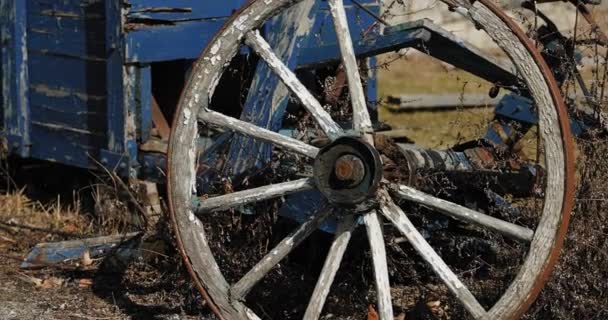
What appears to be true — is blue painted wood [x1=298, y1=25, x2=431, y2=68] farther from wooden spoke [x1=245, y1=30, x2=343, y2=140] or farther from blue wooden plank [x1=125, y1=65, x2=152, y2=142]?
blue wooden plank [x1=125, y1=65, x2=152, y2=142]

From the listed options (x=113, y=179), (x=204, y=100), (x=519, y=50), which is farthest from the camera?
(x=113, y=179)

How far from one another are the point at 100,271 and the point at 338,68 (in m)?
1.62

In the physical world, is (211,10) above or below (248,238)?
above

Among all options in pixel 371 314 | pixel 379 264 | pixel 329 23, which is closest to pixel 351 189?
pixel 379 264

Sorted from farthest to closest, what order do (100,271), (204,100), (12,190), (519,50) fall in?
(12,190) < (100,271) < (204,100) < (519,50)

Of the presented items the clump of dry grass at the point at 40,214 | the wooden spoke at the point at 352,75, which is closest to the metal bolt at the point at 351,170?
the wooden spoke at the point at 352,75

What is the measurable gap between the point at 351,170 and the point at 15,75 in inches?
112

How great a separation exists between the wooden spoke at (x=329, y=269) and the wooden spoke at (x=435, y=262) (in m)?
0.16

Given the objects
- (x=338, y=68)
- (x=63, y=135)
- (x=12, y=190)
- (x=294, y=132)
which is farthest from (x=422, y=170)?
(x=12, y=190)

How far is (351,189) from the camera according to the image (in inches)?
151

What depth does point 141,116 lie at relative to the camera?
566cm

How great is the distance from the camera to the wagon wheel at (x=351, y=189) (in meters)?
3.62

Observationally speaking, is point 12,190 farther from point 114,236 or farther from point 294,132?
point 294,132

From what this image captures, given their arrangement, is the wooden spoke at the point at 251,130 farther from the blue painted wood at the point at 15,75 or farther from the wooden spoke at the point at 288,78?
the blue painted wood at the point at 15,75
